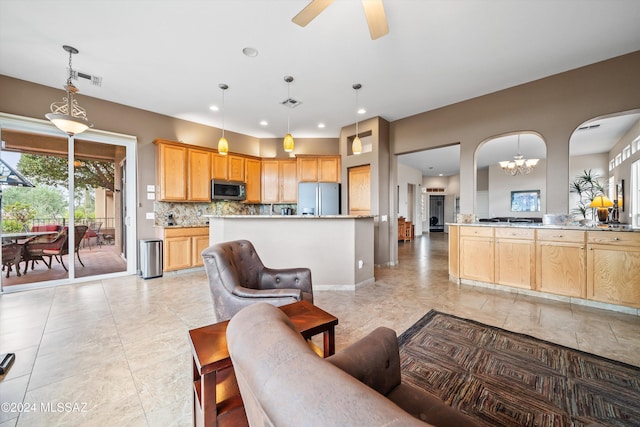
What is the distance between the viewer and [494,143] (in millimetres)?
6777

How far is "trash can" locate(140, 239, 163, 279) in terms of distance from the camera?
14.2ft

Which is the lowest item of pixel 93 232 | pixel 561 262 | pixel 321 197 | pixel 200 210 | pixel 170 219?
pixel 561 262

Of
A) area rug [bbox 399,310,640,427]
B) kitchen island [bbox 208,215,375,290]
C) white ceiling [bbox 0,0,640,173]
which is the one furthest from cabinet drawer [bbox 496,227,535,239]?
white ceiling [bbox 0,0,640,173]

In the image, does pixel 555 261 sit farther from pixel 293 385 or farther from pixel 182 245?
pixel 182 245

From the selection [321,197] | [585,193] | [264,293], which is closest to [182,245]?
[321,197]

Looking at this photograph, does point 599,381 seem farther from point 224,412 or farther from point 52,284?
point 52,284

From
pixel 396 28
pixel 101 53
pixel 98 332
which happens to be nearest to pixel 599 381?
pixel 396 28

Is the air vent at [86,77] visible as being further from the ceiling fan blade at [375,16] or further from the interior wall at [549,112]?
the interior wall at [549,112]

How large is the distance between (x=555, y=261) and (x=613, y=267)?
483 millimetres

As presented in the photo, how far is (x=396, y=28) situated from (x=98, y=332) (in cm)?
431

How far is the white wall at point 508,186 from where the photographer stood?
30.5 feet

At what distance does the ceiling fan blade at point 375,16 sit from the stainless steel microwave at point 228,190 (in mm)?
4217

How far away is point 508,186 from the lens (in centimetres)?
986

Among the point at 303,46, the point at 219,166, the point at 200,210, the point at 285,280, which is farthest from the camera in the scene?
the point at 200,210
